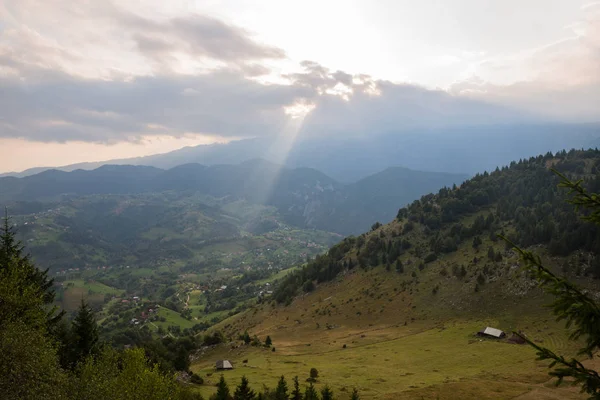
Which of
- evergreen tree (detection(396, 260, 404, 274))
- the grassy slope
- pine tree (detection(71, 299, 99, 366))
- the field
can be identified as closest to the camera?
pine tree (detection(71, 299, 99, 366))

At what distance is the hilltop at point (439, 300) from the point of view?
216 ft

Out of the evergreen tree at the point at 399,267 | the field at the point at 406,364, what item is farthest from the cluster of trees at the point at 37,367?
the evergreen tree at the point at 399,267

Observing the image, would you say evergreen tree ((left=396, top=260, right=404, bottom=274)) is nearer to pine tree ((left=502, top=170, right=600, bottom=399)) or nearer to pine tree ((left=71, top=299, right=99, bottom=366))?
pine tree ((left=71, top=299, right=99, bottom=366))

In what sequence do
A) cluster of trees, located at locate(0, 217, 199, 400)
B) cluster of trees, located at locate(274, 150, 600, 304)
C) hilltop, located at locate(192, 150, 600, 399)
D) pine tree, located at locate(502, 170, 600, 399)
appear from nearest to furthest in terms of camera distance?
1. pine tree, located at locate(502, 170, 600, 399)
2. cluster of trees, located at locate(0, 217, 199, 400)
3. hilltop, located at locate(192, 150, 600, 399)
4. cluster of trees, located at locate(274, 150, 600, 304)

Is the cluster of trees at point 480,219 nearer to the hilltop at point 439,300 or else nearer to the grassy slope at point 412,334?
the hilltop at point 439,300

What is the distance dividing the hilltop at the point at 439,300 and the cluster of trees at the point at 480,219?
1.74 feet

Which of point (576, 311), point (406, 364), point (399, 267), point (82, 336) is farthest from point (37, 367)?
point (399, 267)

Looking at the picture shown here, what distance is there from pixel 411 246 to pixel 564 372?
150 m

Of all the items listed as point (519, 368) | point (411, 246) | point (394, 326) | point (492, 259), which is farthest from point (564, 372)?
point (411, 246)

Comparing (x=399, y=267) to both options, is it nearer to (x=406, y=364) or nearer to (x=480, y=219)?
(x=480, y=219)

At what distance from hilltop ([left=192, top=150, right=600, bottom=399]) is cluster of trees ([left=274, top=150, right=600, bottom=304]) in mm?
529

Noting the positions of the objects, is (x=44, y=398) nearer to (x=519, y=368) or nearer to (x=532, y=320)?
(x=519, y=368)

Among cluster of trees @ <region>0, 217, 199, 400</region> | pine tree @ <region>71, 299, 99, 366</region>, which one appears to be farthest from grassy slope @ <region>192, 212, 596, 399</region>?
cluster of trees @ <region>0, 217, 199, 400</region>

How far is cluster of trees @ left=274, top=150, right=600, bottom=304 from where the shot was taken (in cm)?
12131
